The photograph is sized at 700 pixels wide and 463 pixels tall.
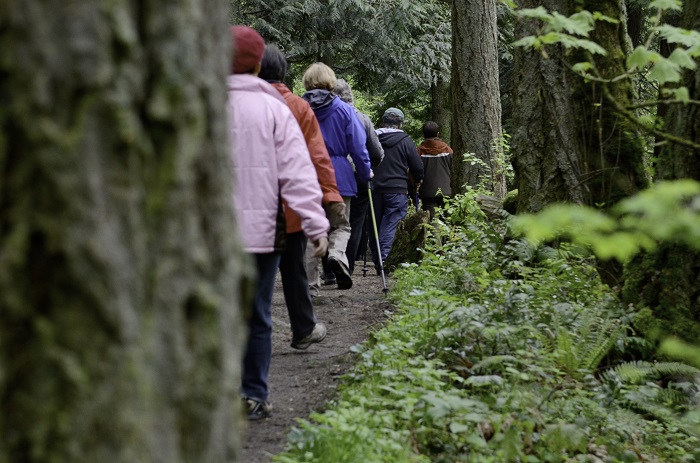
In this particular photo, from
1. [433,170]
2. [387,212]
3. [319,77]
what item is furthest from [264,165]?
[433,170]

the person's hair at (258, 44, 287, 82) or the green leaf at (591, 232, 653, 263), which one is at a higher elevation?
the person's hair at (258, 44, 287, 82)

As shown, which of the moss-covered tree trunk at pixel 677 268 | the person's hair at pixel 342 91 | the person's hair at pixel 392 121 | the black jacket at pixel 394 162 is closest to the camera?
the moss-covered tree trunk at pixel 677 268

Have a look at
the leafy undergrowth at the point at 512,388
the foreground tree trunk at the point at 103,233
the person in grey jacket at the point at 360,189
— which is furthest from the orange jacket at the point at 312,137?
the foreground tree trunk at the point at 103,233

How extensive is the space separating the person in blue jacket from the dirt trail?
1.63 ft

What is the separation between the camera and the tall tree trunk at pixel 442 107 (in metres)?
21.0

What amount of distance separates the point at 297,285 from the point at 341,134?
3.38 metres

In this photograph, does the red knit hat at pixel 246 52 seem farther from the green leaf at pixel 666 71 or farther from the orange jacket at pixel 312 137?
the green leaf at pixel 666 71

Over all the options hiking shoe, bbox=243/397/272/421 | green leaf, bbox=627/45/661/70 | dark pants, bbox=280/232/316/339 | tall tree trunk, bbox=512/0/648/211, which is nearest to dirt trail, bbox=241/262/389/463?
hiking shoe, bbox=243/397/272/421

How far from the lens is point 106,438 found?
4.86ft

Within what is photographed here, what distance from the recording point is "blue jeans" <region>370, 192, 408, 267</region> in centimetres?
1272

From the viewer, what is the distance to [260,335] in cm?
514

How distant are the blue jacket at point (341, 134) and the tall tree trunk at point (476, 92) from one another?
3.68 meters

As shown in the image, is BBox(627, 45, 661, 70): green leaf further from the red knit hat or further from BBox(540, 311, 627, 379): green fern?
the red knit hat

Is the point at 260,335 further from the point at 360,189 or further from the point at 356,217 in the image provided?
the point at 356,217
